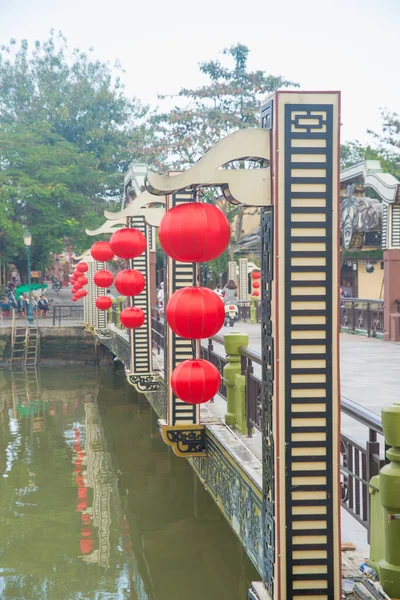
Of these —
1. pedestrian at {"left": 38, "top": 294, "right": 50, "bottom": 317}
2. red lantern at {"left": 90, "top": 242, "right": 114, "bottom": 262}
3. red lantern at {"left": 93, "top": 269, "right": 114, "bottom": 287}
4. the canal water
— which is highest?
red lantern at {"left": 90, "top": 242, "right": 114, "bottom": 262}

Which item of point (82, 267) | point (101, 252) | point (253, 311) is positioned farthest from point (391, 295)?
point (82, 267)

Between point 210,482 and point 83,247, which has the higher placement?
point 83,247

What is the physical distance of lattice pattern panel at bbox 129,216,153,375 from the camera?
38.9 ft

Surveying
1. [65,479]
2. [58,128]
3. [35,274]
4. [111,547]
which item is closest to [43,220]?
[58,128]

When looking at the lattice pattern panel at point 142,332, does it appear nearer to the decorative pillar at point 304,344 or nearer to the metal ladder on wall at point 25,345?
the decorative pillar at point 304,344

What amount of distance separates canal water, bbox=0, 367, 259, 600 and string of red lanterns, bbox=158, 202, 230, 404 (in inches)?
113

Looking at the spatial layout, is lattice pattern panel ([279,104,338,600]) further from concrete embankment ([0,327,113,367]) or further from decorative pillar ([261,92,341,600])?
concrete embankment ([0,327,113,367])

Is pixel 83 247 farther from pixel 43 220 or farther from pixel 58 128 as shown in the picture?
pixel 58 128

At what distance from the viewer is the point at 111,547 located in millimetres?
9047

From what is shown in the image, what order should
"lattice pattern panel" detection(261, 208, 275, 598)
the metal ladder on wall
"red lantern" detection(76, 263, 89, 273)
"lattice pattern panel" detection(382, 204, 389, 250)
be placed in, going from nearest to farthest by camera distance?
"lattice pattern panel" detection(261, 208, 275, 598), "lattice pattern panel" detection(382, 204, 389, 250), "red lantern" detection(76, 263, 89, 273), the metal ladder on wall

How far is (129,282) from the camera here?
34.8 feet

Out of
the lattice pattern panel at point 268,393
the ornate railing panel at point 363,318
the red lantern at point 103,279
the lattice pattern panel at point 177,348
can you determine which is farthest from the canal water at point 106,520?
the ornate railing panel at point 363,318

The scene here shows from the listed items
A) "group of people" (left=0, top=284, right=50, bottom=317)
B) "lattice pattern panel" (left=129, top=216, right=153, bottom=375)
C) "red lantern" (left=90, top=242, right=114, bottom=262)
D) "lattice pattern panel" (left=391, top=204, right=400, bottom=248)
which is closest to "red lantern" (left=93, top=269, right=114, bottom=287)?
"red lantern" (left=90, top=242, right=114, bottom=262)

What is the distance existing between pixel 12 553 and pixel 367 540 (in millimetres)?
5315
